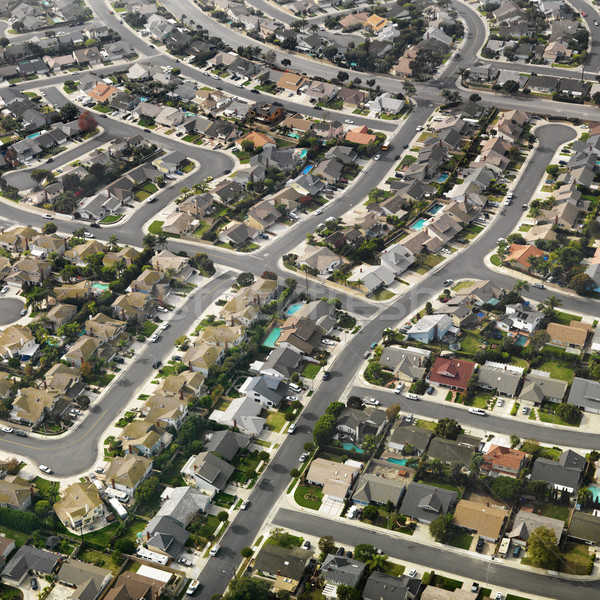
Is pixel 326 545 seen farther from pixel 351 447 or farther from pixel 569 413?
pixel 569 413

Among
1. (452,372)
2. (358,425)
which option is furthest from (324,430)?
(452,372)

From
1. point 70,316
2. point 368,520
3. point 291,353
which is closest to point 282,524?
point 368,520

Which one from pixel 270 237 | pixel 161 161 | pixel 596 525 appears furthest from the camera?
pixel 161 161

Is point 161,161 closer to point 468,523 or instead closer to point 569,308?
point 569,308

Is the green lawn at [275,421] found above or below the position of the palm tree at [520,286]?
below

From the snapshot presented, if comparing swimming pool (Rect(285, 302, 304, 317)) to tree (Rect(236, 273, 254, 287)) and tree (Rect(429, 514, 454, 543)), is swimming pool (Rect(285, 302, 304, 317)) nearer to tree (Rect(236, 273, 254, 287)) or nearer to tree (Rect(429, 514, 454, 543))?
tree (Rect(236, 273, 254, 287))

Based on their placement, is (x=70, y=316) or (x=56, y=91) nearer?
(x=70, y=316)

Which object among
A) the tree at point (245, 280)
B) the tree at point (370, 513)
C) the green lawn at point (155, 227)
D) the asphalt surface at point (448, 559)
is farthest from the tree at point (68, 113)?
the tree at point (370, 513)

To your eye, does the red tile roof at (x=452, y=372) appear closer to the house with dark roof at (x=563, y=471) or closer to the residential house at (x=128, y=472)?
the house with dark roof at (x=563, y=471)
